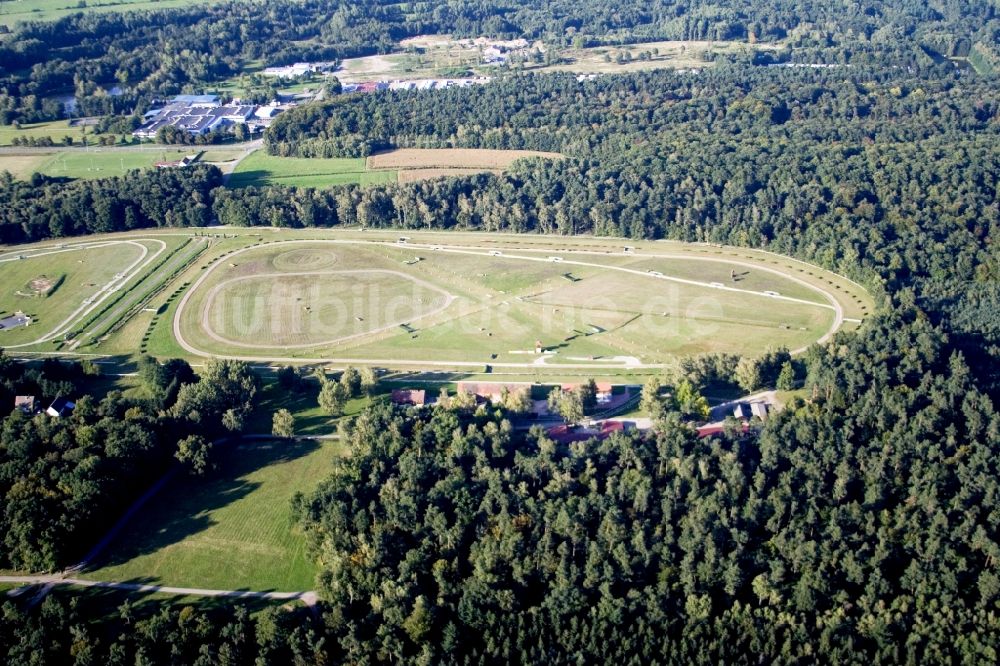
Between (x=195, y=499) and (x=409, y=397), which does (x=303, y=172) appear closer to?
(x=409, y=397)

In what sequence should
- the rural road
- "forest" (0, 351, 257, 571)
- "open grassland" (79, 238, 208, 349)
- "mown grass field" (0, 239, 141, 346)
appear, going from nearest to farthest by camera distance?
"forest" (0, 351, 257, 571), the rural road, "open grassland" (79, 238, 208, 349), "mown grass field" (0, 239, 141, 346)

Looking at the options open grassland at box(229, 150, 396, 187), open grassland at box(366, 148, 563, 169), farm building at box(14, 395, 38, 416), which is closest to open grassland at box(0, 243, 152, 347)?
farm building at box(14, 395, 38, 416)

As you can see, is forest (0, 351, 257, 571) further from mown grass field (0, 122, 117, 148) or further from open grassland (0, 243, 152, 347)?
mown grass field (0, 122, 117, 148)

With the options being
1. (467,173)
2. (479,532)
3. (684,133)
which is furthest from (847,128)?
(479,532)

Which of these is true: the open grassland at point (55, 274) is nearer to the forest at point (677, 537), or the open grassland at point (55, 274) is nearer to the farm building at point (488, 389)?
the forest at point (677, 537)

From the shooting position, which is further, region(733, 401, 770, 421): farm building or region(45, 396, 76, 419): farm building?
region(45, 396, 76, 419): farm building

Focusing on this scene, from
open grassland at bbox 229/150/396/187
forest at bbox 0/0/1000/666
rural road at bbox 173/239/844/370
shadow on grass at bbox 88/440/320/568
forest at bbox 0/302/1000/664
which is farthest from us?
open grassland at bbox 229/150/396/187

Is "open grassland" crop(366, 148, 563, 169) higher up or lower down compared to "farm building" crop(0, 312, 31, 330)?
higher up

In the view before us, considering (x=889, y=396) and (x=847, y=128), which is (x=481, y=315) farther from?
(x=847, y=128)
